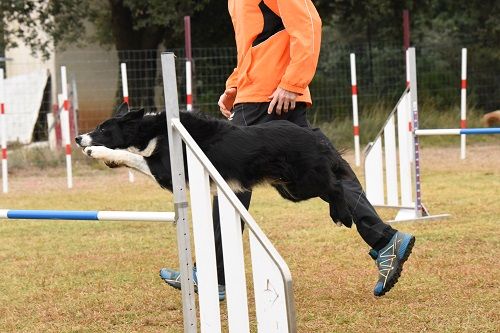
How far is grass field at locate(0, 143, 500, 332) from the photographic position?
12.5 ft

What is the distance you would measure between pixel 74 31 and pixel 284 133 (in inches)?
564

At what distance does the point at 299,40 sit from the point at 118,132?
842 mm

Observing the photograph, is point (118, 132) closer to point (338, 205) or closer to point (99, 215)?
point (99, 215)

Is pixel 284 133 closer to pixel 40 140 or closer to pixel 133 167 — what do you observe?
pixel 133 167

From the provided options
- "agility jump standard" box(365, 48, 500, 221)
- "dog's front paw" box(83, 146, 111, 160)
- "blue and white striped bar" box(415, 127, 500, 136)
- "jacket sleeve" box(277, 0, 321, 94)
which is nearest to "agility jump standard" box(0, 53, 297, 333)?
"dog's front paw" box(83, 146, 111, 160)

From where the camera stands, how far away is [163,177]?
3.61m

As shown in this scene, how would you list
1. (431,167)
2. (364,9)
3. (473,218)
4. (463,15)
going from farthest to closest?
(463,15) < (364,9) < (431,167) < (473,218)

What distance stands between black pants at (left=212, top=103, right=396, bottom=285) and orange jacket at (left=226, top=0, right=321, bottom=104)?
0.05 metres

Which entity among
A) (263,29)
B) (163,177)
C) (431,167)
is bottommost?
(431,167)

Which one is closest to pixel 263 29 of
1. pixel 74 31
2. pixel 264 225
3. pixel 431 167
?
pixel 264 225

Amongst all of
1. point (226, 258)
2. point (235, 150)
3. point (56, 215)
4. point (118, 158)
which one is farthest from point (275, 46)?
point (226, 258)

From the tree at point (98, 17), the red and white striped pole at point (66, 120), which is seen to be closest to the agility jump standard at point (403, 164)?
the red and white striped pole at point (66, 120)

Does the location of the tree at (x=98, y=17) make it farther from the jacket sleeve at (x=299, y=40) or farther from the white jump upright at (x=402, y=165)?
the jacket sleeve at (x=299, y=40)

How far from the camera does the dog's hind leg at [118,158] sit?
11.4 ft
